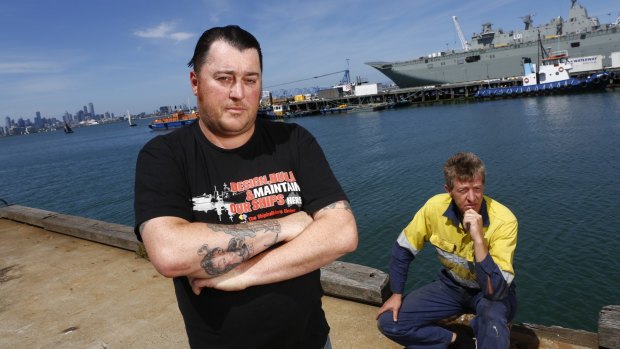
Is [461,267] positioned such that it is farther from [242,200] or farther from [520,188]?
[520,188]

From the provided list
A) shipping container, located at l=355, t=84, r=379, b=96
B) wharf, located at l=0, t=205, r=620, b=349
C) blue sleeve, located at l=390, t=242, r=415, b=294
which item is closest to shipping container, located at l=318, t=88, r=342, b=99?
shipping container, located at l=355, t=84, r=379, b=96

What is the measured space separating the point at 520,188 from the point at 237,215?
16.0 m

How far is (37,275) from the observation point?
5.16 meters

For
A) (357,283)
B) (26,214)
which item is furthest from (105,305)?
(26,214)

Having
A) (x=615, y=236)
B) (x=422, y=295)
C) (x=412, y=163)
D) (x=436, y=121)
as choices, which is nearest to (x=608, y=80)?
(x=436, y=121)

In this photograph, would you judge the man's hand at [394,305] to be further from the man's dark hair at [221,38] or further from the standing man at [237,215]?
the man's dark hair at [221,38]

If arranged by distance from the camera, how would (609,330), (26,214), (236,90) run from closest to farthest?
(236,90)
(609,330)
(26,214)

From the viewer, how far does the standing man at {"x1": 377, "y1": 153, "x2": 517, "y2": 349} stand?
9.05 feet

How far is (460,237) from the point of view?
3.06 m

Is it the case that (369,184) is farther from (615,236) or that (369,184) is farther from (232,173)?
(232,173)

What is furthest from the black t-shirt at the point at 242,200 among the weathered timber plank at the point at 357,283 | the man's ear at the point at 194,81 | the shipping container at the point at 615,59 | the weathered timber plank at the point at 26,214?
the shipping container at the point at 615,59

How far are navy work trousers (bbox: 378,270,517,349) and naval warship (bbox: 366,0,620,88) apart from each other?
72.5 meters

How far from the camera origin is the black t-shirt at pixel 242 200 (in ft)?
5.55

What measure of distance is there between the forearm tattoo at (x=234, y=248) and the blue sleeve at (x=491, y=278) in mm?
1769
